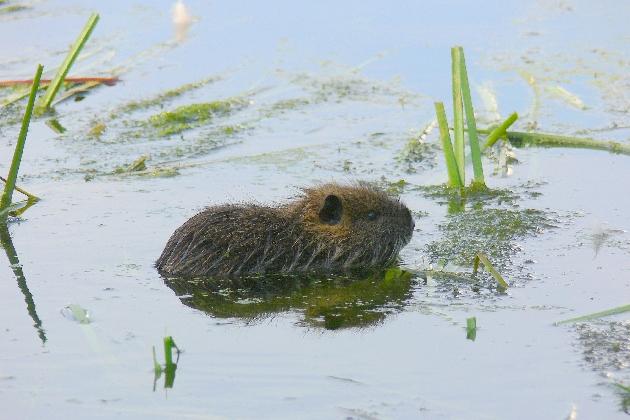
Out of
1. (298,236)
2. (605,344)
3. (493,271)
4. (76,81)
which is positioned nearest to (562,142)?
(298,236)

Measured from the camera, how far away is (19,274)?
6.82m

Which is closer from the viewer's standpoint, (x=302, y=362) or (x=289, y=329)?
(x=302, y=362)

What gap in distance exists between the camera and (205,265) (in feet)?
22.4

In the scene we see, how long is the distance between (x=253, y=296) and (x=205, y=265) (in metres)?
0.41

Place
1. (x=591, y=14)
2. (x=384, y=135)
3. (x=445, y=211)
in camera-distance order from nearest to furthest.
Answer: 1. (x=445, y=211)
2. (x=384, y=135)
3. (x=591, y=14)

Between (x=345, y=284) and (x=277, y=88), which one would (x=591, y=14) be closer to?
(x=277, y=88)

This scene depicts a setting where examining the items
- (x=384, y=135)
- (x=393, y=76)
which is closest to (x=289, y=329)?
(x=384, y=135)

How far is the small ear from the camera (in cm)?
720

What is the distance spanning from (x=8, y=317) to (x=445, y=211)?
9.81 feet

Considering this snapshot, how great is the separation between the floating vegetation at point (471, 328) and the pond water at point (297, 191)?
4cm

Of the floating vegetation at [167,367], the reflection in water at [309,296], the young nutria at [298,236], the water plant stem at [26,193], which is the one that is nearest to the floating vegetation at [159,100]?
the water plant stem at [26,193]

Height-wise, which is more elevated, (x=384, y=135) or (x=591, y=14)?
(x=591, y=14)

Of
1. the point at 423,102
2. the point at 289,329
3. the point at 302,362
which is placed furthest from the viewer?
the point at 423,102

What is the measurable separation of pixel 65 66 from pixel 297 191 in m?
2.50
